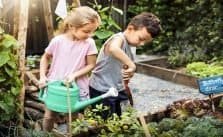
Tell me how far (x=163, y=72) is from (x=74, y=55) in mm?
3478

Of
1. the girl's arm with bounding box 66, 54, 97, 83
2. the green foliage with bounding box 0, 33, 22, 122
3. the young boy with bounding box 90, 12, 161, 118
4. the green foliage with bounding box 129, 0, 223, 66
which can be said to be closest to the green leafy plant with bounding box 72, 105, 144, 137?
the young boy with bounding box 90, 12, 161, 118

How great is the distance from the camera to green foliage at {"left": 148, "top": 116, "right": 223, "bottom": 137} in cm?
390

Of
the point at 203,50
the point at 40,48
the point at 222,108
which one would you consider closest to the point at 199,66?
the point at 203,50

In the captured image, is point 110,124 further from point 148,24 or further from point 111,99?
point 148,24

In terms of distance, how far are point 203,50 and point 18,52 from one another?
→ 4201 mm

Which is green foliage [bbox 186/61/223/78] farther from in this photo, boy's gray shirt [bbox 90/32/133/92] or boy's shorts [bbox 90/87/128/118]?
boy's gray shirt [bbox 90/32/133/92]

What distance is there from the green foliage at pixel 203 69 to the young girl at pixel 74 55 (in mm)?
3064

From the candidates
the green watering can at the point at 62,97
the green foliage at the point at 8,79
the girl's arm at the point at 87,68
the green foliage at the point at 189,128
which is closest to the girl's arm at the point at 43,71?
the green watering can at the point at 62,97

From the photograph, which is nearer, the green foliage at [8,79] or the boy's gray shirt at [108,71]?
the boy's gray shirt at [108,71]

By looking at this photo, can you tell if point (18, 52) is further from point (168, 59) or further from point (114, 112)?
point (168, 59)

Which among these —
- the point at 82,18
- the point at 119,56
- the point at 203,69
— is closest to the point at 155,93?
the point at 203,69

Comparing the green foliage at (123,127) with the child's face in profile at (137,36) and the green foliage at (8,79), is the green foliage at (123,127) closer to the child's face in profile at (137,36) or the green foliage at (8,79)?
the child's face in profile at (137,36)

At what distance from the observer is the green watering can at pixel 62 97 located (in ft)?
11.9

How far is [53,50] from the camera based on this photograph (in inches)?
161
